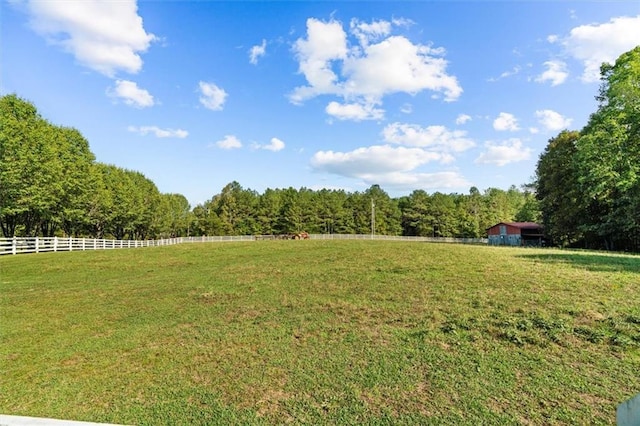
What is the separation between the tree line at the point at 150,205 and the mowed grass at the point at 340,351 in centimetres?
2283

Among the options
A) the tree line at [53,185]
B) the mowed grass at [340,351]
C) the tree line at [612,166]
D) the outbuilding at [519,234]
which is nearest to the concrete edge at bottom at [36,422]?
the mowed grass at [340,351]

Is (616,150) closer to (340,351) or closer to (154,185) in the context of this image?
(340,351)

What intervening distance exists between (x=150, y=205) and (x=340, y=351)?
194ft

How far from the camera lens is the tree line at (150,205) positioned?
26.2 metres

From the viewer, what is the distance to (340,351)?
5305 mm

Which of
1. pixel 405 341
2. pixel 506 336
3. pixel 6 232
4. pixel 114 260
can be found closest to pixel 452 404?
pixel 405 341

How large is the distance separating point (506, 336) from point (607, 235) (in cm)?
3057

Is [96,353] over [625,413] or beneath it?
beneath

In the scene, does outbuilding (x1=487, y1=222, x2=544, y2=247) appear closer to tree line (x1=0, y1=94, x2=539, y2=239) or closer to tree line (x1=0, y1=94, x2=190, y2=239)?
tree line (x1=0, y1=94, x2=539, y2=239)

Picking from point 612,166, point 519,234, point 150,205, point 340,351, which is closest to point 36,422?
point 340,351

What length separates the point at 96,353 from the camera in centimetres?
561

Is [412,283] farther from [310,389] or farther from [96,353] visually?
[96,353]

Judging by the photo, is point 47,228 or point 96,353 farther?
point 47,228

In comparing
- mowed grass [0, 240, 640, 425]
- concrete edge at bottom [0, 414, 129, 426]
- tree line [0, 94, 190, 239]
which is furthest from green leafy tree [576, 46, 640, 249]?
tree line [0, 94, 190, 239]
